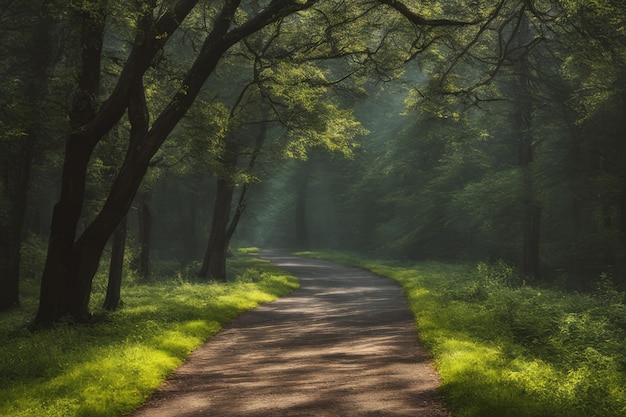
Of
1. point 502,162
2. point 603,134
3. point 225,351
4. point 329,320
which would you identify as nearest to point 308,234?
point 502,162

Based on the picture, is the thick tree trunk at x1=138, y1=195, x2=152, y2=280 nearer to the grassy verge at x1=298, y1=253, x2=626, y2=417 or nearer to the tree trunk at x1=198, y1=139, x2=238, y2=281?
the tree trunk at x1=198, y1=139, x2=238, y2=281

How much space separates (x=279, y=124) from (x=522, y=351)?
18.5 meters

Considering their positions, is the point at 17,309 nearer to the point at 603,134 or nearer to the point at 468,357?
the point at 468,357

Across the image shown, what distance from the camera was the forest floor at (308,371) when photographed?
25.8 feet

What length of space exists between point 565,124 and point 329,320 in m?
15.0

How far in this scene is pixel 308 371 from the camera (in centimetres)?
1007

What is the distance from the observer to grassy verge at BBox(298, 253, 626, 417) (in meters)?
7.41

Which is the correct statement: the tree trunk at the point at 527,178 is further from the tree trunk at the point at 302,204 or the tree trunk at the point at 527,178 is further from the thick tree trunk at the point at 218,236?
the tree trunk at the point at 302,204

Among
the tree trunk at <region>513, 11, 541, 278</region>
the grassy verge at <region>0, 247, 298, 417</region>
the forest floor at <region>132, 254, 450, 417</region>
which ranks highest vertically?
the tree trunk at <region>513, 11, 541, 278</region>

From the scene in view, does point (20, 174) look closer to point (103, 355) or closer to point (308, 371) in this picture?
point (103, 355)

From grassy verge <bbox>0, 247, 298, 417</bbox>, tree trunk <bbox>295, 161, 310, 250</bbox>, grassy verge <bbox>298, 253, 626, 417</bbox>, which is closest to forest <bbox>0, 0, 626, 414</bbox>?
grassy verge <bbox>0, 247, 298, 417</bbox>

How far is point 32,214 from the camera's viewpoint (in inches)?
1123

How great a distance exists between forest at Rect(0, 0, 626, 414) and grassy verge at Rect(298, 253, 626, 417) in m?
2.12

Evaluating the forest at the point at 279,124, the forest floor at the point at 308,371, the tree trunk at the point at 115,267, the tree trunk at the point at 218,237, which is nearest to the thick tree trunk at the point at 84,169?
the forest at the point at 279,124
